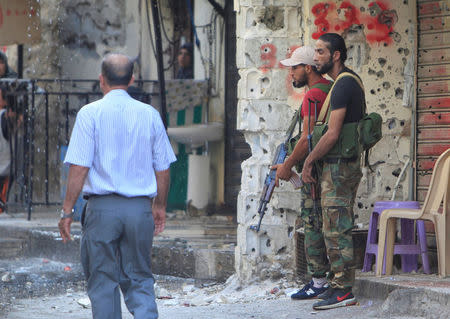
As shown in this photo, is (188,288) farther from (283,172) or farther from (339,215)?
(339,215)

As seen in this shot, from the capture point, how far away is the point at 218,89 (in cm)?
1304

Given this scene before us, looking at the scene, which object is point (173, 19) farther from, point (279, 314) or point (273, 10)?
point (279, 314)

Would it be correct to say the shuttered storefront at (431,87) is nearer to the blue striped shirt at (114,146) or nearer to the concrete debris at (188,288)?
the concrete debris at (188,288)

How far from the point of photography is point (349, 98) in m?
6.26

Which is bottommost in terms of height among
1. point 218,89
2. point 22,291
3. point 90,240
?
point 22,291

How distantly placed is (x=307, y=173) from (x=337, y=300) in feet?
2.76

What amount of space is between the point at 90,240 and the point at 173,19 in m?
9.32

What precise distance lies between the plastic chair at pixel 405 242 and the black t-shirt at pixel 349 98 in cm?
106

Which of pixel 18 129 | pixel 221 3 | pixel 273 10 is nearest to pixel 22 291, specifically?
pixel 273 10

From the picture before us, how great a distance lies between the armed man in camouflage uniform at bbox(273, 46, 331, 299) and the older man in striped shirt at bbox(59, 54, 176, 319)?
181cm

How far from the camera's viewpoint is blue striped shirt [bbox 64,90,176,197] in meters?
4.89

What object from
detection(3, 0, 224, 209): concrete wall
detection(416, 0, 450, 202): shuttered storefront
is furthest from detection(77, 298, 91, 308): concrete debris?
detection(3, 0, 224, 209): concrete wall

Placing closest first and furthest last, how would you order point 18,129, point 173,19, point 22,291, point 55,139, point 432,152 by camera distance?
point 432,152 < point 22,291 < point 18,129 < point 173,19 < point 55,139

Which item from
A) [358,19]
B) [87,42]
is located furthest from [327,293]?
[87,42]
